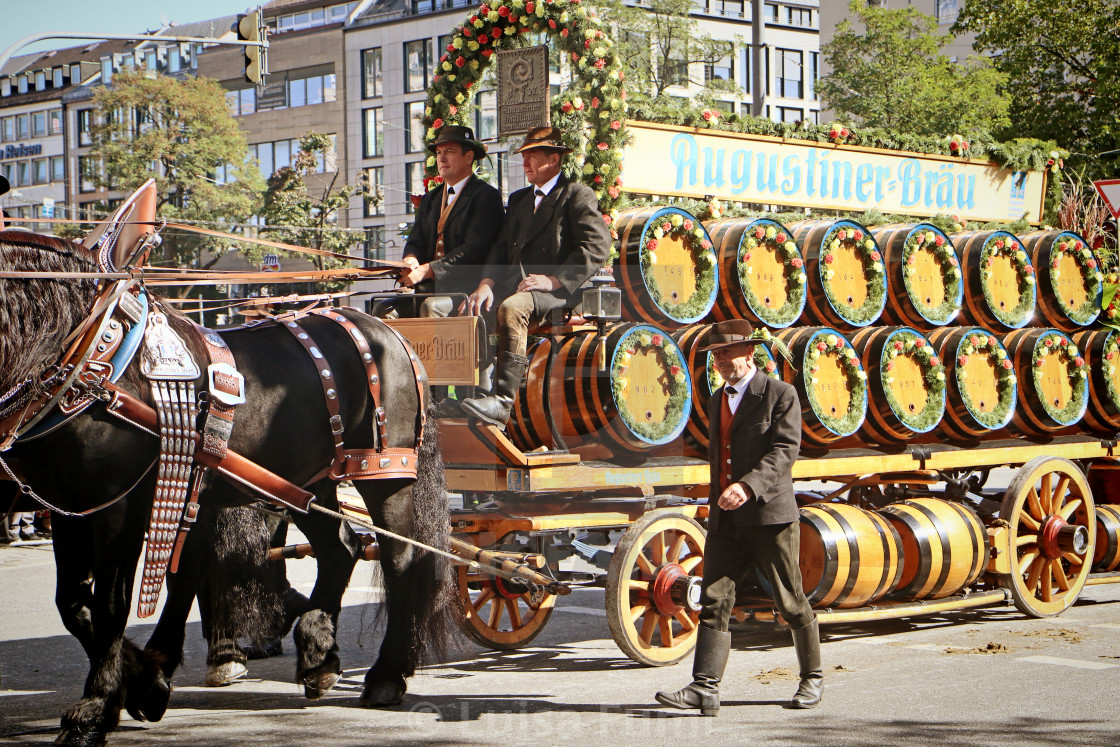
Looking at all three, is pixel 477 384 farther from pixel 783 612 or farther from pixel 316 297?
pixel 783 612

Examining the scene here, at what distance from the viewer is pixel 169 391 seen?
17.6ft

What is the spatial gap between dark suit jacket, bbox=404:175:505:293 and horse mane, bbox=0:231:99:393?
247 cm

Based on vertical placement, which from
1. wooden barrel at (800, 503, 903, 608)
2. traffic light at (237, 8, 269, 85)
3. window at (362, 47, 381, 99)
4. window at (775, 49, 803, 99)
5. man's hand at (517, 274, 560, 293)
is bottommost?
wooden barrel at (800, 503, 903, 608)

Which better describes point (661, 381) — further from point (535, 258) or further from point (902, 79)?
point (902, 79)

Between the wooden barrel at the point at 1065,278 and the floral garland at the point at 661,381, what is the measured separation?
3.89m

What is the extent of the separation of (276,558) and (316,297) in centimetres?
157

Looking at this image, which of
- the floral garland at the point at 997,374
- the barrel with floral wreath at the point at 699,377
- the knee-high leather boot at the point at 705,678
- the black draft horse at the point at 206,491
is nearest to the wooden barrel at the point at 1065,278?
the floral garland at the point at 997,374

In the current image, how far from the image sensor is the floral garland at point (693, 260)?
299 inches

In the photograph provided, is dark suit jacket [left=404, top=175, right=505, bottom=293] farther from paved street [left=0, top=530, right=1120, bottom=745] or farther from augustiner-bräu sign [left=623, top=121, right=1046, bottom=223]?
paved street [left=0, top=530, right=1120, bottom=745]

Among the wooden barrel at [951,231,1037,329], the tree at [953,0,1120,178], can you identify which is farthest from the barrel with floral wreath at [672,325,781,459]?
the tree at [953,0,1120,178]

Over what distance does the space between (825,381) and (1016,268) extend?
245cm

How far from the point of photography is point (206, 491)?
236 inches

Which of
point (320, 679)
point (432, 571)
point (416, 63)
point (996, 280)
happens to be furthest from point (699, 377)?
point (416, 63)

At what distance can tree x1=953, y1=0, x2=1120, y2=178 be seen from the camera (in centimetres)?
2103
